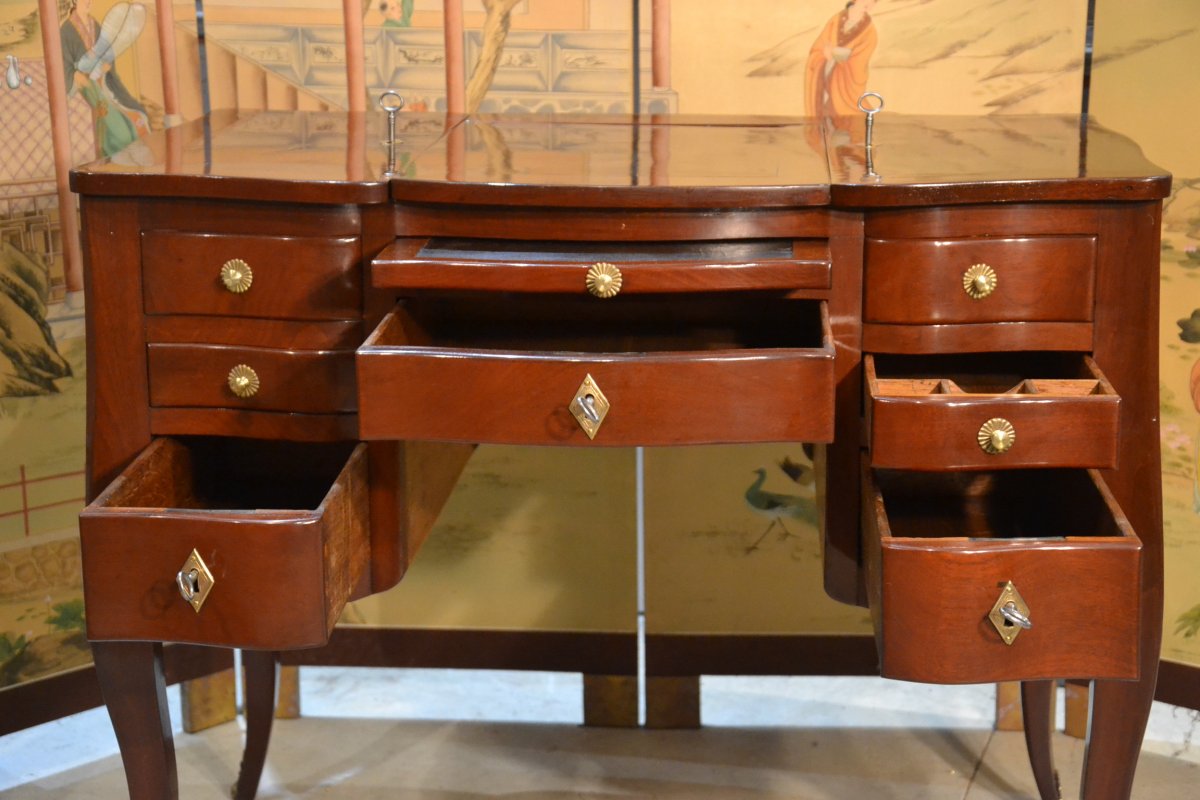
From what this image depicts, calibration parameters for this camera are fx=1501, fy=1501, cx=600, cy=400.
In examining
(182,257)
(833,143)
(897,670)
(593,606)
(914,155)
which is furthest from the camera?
(593,606)

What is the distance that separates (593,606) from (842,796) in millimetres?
499

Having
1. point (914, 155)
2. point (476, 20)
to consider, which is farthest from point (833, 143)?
point (476, 20)

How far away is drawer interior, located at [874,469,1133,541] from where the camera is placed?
182cm

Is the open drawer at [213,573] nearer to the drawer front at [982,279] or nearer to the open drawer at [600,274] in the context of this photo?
the open drawer at [600,274]

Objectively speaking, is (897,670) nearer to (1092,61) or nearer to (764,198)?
(764,198)

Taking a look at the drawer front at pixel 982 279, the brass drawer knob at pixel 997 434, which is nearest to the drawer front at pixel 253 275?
the drawer front at pixel 982 279

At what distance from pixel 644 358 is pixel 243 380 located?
49 cm

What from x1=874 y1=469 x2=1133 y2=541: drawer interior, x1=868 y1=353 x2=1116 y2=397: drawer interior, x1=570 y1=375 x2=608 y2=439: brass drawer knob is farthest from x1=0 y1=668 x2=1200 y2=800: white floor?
x1=570 y1=375 x2=608 y2=439: brass drawer knob

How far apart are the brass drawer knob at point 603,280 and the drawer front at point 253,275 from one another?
28 centimetres

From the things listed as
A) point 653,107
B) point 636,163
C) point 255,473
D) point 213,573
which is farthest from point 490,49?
point 213,573

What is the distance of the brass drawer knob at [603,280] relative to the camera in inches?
59.1

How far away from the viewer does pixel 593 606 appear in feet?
7.98

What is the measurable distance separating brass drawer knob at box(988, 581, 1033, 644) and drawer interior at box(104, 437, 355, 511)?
0.81 metres

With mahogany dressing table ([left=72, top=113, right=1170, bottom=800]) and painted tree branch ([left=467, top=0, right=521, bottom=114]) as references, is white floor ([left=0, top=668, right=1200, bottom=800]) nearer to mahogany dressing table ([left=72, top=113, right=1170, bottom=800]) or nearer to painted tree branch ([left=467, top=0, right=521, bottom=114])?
mahogany dressing table ([left=72, top=113, right=1170, bottom=800])
